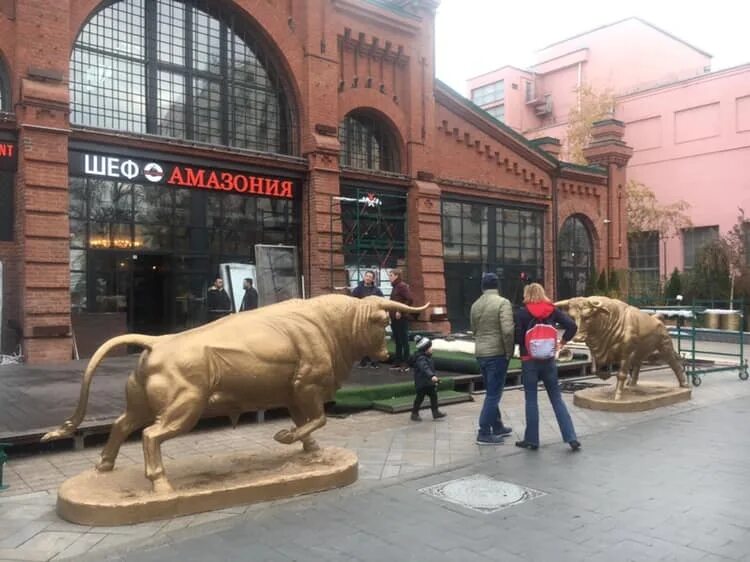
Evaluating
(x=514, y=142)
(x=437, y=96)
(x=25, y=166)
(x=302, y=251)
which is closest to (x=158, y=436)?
(x=25, y=166)

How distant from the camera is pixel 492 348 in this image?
786 cm

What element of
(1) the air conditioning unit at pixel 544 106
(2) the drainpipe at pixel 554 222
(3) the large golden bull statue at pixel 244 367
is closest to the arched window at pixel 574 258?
(2) the drainpipe at pixel 554 222

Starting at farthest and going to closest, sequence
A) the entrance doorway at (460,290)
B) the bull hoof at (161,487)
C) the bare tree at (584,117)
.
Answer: the bare tree at (584,117), the entrance doorway at (460,290), the bull hoof at (161,487)

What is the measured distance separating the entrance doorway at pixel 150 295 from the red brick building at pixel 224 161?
0.15 feet

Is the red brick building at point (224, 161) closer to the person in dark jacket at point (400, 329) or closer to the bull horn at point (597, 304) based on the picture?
the person in dark jacket at point (400, 329)

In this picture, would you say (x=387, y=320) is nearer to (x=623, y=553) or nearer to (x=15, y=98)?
(x=623, y=553)

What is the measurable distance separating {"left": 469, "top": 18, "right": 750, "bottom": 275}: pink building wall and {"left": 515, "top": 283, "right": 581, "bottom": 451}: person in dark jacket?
3316 cm

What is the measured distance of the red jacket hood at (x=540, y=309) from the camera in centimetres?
767

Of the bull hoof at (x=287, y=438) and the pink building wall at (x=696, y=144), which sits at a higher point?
the pink building wall at (x=696, y=144)

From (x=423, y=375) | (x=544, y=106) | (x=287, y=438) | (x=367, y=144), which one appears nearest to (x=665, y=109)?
(x=544, y=106)

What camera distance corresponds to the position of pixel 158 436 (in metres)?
5.18

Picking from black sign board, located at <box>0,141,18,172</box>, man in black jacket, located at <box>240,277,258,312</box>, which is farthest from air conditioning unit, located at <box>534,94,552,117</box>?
black sign board, located at <box>0,141,18,172</box>

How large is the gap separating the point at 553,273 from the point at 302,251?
1103cm

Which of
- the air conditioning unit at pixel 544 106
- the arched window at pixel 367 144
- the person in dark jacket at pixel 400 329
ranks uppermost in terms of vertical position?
the air conditioning unit at pixel 544 106
